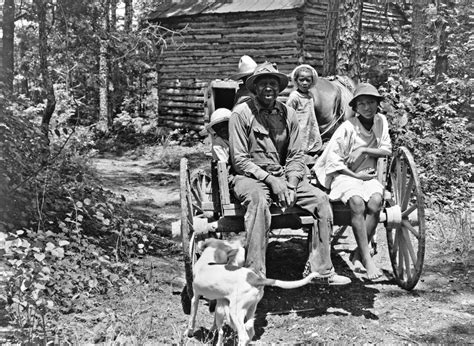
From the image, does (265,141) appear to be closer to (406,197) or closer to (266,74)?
(266,74)

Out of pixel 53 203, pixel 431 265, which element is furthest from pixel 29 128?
pixel 431 265

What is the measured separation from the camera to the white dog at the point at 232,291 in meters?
3.67

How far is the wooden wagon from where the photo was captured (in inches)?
178

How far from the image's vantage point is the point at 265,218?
14.1 ft

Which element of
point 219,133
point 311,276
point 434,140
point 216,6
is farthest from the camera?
point 216,6

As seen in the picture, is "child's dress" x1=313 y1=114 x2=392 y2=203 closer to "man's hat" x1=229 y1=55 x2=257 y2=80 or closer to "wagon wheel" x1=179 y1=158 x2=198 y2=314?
"wagon wheel" x1=179 y1=158 x2=198 y2=314

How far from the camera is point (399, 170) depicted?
5.24 m

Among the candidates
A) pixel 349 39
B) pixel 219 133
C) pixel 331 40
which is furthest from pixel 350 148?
pixel 331 40

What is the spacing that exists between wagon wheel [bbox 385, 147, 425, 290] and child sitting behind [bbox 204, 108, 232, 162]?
1.69 meters

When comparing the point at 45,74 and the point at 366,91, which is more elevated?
the point at 45,74

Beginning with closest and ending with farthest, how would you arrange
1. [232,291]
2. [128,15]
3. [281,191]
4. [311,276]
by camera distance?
1. [232,291]
2. [311,276]
3. [281,191]
4. [128,15]

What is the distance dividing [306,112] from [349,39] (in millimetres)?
3005

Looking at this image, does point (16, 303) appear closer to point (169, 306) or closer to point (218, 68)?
point (169, 306)

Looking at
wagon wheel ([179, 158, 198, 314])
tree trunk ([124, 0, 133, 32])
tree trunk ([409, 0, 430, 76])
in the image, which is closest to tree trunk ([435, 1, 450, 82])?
tree trunk ([409, 0, 430, 76])
